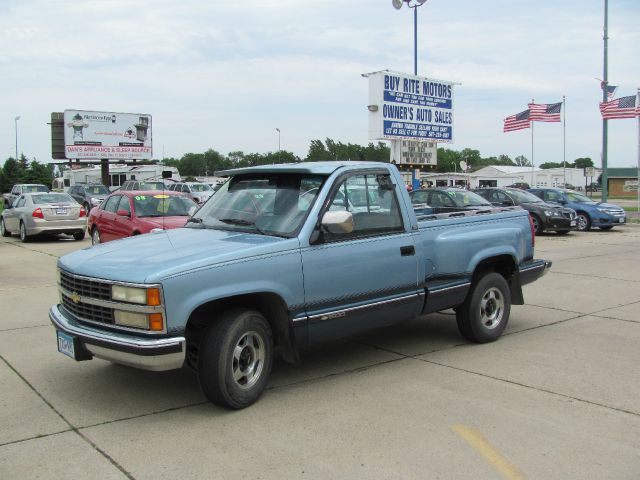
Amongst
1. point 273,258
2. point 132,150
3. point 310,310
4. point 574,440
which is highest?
point 132,150

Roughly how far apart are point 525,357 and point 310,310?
8.21 ft

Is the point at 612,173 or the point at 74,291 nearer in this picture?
the point at 74,291

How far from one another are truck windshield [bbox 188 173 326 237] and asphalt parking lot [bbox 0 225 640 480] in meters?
1.38

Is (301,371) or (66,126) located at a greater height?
(66,126)

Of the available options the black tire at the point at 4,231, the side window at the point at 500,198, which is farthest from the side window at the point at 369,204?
the black tire at the point at 4,231

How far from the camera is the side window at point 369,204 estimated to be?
5453 mm

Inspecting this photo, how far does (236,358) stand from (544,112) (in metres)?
32.7

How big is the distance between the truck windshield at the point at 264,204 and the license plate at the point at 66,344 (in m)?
1.53

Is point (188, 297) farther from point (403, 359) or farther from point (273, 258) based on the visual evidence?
point (403, 359)

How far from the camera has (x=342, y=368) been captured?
19.1 ft

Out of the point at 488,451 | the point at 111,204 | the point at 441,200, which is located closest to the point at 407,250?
the point at 488,451

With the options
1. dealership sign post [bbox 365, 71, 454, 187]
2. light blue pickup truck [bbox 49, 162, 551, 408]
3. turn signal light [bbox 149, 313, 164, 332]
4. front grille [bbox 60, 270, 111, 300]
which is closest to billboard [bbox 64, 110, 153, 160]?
dealership sign post [bbox 365, 71, 454, 187]

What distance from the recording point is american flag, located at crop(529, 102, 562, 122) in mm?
33562

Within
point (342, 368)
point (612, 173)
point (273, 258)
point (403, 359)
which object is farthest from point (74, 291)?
point (612, 173)
